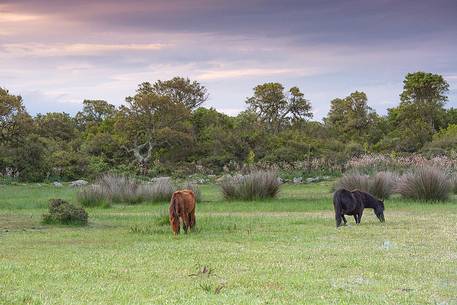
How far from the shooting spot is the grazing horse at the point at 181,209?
14992 millimetres

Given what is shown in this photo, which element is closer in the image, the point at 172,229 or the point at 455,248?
the point at 455,248

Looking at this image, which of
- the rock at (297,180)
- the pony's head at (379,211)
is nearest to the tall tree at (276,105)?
the rock at (297,180)

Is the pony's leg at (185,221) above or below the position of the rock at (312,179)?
below

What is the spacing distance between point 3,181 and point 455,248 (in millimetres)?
32707

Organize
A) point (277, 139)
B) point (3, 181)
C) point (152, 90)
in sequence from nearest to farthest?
point (3, 181), point (277, 139), point (152, 90)

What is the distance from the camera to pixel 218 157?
162 ft

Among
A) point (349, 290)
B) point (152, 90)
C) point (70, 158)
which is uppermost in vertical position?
point (152, 90)

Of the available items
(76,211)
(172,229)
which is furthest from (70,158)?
(172,229)

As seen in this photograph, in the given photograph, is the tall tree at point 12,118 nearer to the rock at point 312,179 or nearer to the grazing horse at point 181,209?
the rock at point 312,179

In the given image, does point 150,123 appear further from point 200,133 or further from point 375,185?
point 375,185

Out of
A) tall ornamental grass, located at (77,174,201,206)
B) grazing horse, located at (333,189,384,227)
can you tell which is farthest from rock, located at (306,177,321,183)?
grazing horse, located at (333,189,384,227)

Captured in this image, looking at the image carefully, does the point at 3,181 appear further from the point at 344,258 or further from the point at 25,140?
the point at 344,258

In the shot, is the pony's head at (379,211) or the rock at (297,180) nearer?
the pony's head at (379,211)

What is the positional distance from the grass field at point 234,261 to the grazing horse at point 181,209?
30cm
